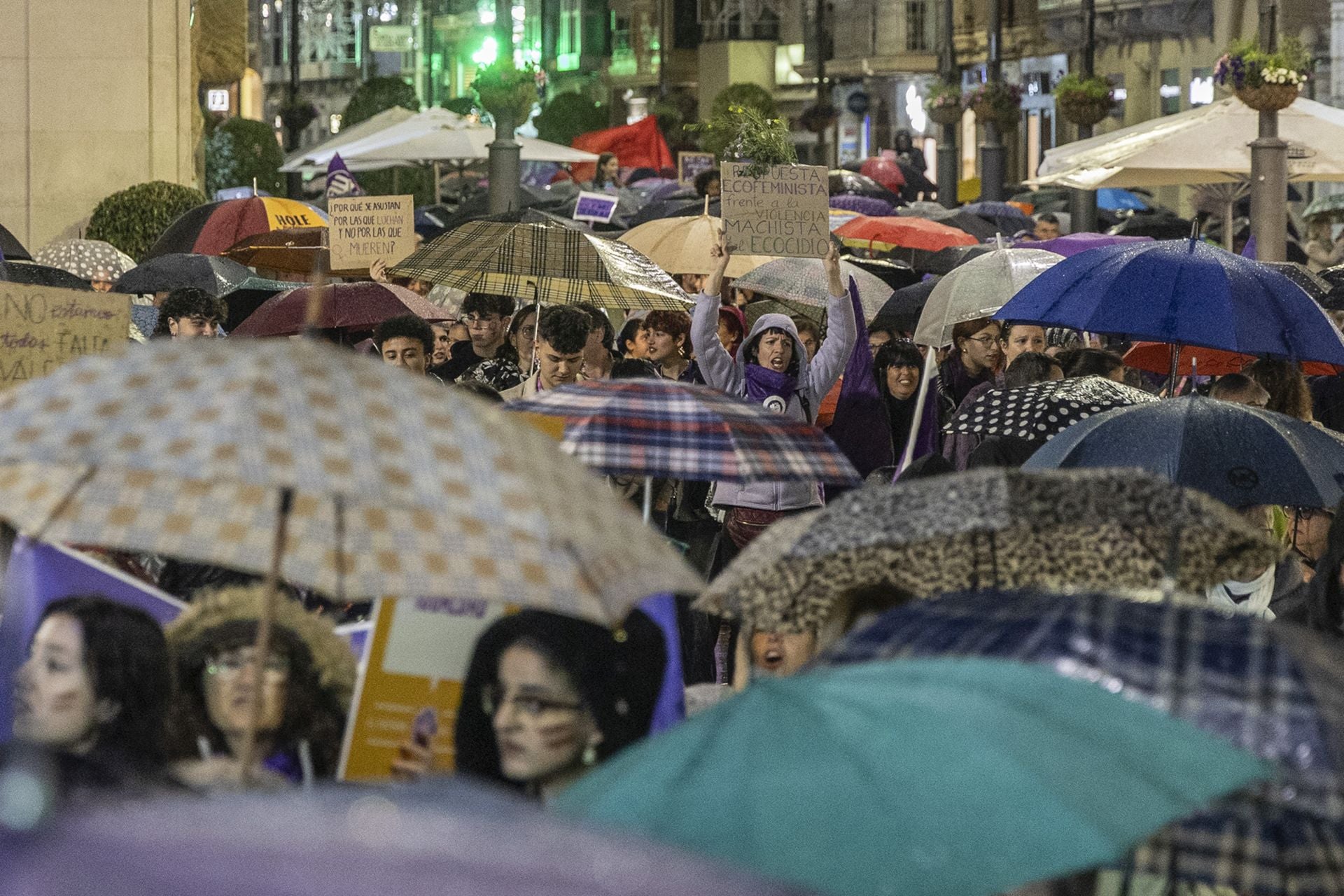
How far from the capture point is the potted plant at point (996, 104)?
122 feet

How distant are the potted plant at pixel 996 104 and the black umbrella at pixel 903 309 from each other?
23907 millimetres

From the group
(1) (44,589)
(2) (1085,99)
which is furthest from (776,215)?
(2) (1085,99)

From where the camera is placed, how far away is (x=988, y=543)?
4.94 m

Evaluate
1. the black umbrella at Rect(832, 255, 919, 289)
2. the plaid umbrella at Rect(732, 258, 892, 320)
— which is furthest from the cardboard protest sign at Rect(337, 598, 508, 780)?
the black umbrella at Rect(832, 255, 919, 289)

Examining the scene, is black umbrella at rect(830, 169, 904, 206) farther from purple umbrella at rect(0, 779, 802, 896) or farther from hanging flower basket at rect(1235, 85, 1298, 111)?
purple umbrella at rect(0, 779, 802, 896)

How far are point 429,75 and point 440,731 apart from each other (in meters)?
80.1

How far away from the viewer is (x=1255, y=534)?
458cm

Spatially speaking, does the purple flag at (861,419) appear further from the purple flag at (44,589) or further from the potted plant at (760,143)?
the purple flag at (44,589)

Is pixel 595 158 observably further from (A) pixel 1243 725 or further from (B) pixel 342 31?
(B) pixel 342 31

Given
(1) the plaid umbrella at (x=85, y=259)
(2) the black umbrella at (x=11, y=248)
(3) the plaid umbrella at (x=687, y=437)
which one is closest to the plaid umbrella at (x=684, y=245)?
(1) the plaid umbrella at (x=85, y=259)

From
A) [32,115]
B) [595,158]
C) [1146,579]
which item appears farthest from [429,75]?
[1146,579]

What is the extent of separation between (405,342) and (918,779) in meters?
6.55

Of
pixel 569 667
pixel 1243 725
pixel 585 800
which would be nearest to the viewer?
pixel 585 800

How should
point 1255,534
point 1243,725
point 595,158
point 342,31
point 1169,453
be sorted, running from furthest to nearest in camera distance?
point 342,31, point 595,158, point 1169,453, point 1255,534, point 1243,725
